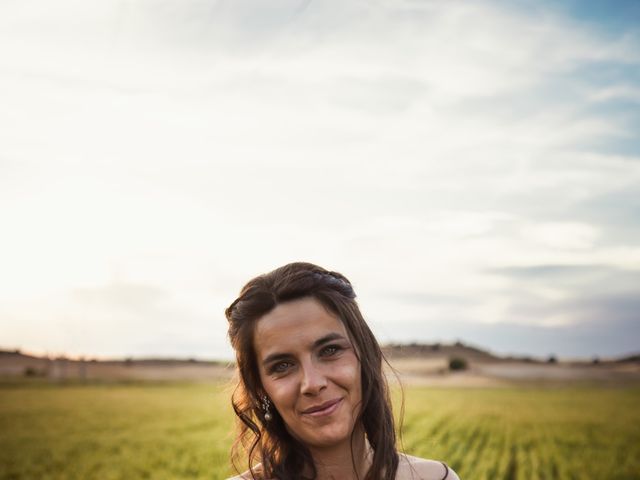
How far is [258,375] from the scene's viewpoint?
9.37 ft

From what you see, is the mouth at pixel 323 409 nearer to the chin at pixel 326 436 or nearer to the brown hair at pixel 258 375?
the chin at pixel 326 436

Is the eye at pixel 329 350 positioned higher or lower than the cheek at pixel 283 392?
higher

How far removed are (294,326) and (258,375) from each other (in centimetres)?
37

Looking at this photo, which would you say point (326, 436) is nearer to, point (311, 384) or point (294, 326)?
point (311, 384)

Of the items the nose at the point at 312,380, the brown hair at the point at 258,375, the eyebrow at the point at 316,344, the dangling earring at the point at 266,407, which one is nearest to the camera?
the nose at the point at 312,380

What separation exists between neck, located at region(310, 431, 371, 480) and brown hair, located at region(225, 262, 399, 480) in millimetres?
32

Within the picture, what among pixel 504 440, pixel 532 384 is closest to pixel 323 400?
pixel 504 440

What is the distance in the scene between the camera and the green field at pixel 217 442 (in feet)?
45.3

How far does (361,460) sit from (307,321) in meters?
0.60

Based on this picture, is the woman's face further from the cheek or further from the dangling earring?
the dangling earring

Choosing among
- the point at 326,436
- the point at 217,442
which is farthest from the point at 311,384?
the point at 217,442

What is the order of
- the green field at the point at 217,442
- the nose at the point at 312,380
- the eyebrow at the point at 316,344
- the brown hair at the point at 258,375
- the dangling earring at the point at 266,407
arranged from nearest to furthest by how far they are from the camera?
1. the nose at the point at 312,380
2. the eyebrow at the point at 316,344
3. the brown hair at the point at 258,375
4. the dangling earring at the point at 266,407
5. the green field at the point at 217,442

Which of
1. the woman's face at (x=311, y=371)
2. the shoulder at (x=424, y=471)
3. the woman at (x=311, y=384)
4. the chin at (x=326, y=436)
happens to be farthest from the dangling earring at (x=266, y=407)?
the shoulder at (x=424, y=471)

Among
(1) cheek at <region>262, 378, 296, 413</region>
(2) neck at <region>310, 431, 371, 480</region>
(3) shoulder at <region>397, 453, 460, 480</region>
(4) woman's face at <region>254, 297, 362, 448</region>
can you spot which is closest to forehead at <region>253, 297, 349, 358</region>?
(4) woman's face at <region>254, 297, 362, 448</region>
